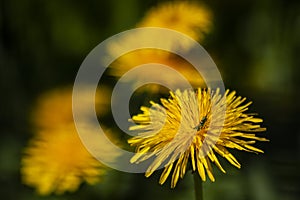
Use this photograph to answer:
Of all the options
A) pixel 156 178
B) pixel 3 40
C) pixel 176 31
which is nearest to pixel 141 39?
pixel 176 31

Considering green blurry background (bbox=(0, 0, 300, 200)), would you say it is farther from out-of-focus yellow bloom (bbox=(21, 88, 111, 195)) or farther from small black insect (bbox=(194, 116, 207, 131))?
small black insect (bbox=(194, 116, 207, 131))

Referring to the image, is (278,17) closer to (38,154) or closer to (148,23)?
(148,23)

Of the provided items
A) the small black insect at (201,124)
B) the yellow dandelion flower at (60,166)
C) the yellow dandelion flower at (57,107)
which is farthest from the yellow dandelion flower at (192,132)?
the yellow dandelion flower at (57,107)

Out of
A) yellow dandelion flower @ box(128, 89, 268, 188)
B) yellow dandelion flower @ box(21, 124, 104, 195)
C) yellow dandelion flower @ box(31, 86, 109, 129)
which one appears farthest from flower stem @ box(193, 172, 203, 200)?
yellow dandelion flower @ box(31, 86, 109, 129)

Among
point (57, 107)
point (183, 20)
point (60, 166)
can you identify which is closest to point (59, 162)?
point (60, 166)

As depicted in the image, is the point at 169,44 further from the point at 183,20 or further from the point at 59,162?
the point at 59,162

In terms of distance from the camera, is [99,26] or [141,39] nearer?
[141,39]

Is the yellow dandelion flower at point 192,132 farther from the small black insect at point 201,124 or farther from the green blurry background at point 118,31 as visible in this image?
the green blurry background at point 118,31
